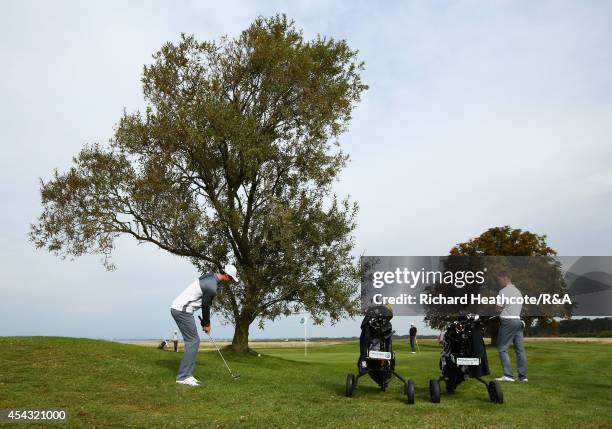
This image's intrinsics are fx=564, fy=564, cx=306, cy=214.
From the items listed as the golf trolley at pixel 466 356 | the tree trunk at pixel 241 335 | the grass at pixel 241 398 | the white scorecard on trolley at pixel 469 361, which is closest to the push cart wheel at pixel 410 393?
Answer: the grass at pixel 241 398

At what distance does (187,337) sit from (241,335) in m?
14.6

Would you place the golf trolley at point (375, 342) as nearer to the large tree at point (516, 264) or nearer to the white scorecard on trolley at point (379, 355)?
the white scorecard on trolley at point (379, 355)

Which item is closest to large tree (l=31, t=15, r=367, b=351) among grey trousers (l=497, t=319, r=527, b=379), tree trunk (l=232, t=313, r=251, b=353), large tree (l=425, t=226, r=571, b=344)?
tree trunk (l=232, t=313, r=251, b=353)

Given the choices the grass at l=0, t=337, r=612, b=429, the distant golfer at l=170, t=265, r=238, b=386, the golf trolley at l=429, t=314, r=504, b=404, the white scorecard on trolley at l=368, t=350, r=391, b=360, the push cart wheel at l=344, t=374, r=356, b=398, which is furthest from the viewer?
the distant golfer at l=170, t=265, r=238, b=386

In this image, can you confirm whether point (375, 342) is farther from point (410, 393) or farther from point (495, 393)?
A: point (495, 393)

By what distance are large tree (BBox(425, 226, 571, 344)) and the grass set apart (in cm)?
3096

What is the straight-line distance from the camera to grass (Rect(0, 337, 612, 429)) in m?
10.1

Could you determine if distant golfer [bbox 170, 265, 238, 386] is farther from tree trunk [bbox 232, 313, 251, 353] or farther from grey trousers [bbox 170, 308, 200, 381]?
tree trunk [bbox 232, 313, 251, 353]

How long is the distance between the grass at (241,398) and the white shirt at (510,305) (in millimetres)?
1952

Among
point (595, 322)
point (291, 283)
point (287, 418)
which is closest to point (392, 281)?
point (291, 283)

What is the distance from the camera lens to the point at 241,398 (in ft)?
41.7

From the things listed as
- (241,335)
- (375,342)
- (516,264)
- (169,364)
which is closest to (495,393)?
(375,342)

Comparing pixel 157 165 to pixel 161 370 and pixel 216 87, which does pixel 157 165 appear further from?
pixel 161 370

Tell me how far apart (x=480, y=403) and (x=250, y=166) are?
56.1ft
